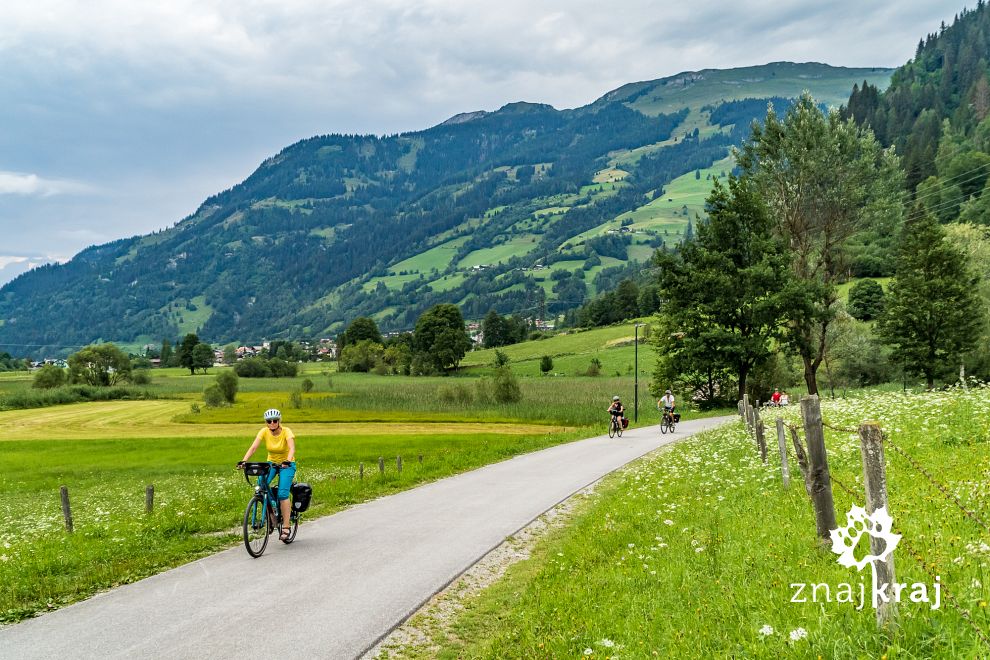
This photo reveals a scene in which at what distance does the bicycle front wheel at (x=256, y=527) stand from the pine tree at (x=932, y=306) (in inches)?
2040

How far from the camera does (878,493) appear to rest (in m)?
5.40

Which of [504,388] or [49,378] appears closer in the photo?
[504,388]

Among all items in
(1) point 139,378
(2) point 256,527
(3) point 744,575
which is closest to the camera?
(3) point 744,575

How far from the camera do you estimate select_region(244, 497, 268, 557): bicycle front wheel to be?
12.0m

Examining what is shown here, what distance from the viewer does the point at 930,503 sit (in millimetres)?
8359

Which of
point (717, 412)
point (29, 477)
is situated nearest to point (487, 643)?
point (29, 477)

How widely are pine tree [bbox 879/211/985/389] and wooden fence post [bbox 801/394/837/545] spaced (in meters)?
49.6

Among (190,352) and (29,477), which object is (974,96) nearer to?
(29,477)

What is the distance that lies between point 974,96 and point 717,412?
6075 inches

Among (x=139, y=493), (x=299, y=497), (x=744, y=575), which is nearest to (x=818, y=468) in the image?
(x=744, y=575)

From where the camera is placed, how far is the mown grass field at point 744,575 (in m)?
5.41

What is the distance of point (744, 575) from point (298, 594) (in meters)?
6.43

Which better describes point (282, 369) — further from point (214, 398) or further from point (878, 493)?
point (878, 493)

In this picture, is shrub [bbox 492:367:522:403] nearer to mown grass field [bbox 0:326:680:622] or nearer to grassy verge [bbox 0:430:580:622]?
mown grass field [bbox 0:326:680:622]
